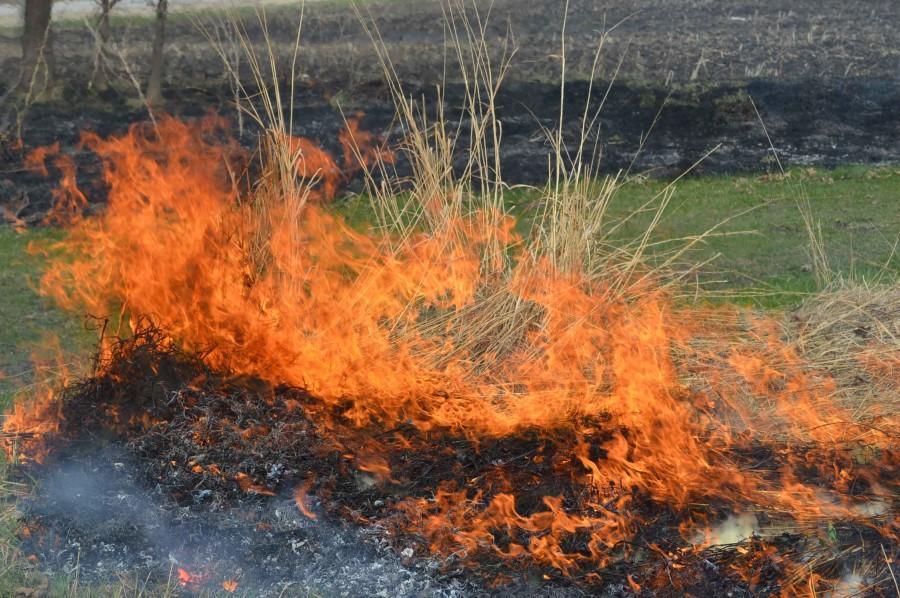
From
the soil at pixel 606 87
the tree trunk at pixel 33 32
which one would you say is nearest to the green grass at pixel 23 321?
the soil at pixel 606 87

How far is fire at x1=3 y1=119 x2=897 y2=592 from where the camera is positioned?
3.13 meters

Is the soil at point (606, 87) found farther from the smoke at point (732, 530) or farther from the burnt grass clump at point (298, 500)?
the smoke at point (732, 530)

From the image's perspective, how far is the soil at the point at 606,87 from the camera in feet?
29.7

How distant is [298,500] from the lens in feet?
10.7

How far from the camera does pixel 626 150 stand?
9.16 m

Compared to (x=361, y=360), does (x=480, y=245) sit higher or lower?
higher

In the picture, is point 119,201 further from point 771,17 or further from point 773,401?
point 771,17

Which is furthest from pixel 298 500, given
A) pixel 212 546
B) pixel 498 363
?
pixel 498 363

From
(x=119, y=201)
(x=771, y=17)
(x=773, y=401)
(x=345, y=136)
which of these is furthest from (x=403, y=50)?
(x=773, y=401)

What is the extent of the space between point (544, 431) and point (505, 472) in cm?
20

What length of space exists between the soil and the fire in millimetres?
3468

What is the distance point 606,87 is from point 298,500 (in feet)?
27.6

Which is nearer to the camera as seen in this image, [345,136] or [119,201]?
[119,201]

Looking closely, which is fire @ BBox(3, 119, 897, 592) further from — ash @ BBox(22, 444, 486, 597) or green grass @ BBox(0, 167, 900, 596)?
green grass @ BBox(0, 167, 900, 596)
